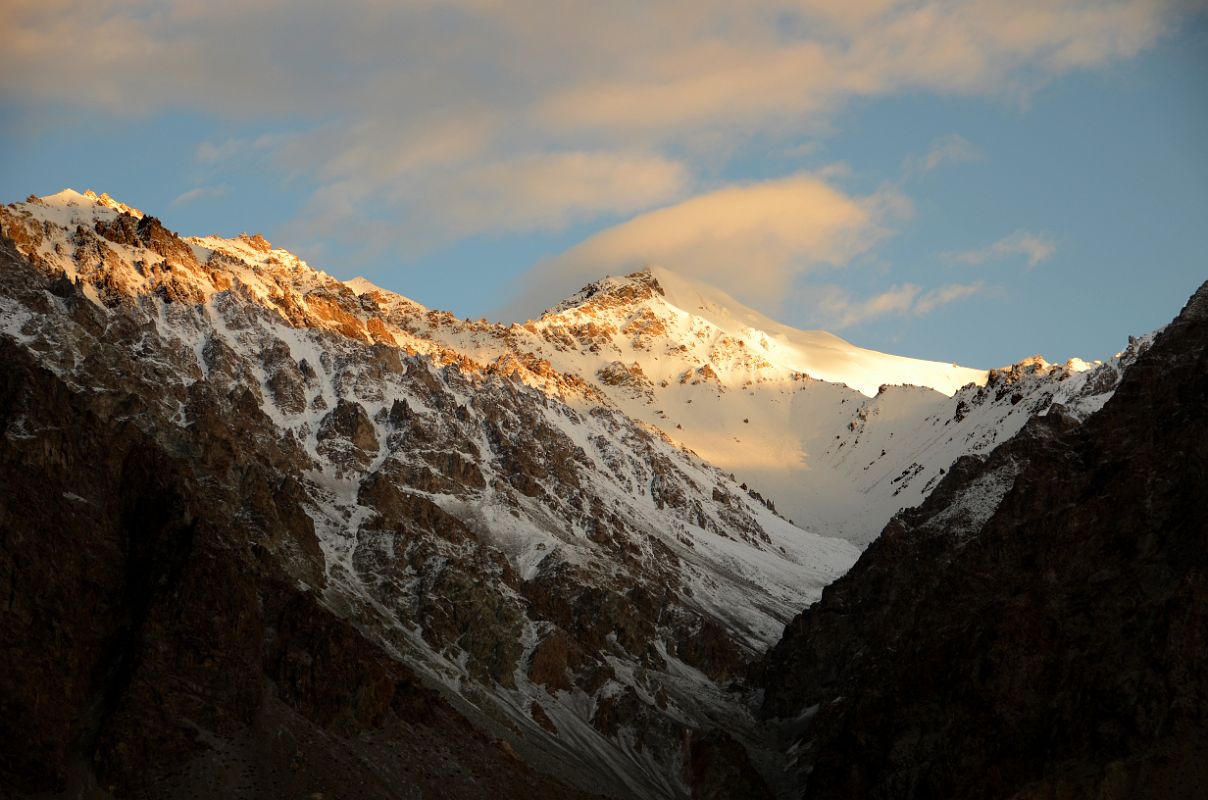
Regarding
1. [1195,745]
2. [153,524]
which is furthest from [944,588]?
[153,524]

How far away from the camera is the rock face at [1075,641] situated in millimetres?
124062

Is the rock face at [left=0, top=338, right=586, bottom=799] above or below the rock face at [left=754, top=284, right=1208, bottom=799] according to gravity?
below

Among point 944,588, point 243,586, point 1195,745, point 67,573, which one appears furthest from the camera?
point 944,588

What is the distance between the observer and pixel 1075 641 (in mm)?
138750

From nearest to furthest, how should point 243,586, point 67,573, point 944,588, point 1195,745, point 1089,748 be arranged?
point 1195,745, point 1089,748, point 67,573, point 243,586, point 944,588

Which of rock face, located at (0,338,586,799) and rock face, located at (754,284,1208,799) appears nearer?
rock face, located at (754,284,1208,799)

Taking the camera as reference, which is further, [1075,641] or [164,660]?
[164,660]

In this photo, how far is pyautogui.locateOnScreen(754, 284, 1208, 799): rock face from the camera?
12406cm

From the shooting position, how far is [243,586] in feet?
523

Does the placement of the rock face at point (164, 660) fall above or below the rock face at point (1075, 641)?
below

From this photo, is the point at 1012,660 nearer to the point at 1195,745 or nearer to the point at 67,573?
the point at 1195,745

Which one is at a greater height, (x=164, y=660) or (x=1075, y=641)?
(x=1075, y=641)

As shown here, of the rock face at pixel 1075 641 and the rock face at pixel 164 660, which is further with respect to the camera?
the rock face at pixel 164 660

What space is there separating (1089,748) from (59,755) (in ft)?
293
